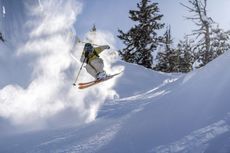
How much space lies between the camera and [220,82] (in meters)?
8.98

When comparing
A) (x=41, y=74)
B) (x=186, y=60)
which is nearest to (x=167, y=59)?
(x=186, y=60)

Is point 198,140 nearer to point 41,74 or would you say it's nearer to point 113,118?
point 113,118

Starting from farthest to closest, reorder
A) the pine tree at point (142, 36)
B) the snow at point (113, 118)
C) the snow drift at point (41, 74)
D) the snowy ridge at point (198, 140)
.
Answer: the pine tree at point (142, 36), the snow drift at point (41, 74), the snow at point (113, 118), the snowy ridge at point (198, 140)

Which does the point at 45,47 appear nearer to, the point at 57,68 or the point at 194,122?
the point at 57,68

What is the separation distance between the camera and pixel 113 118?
34.7 ft

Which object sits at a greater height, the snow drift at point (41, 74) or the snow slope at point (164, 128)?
the snow drift at point (41, 74)

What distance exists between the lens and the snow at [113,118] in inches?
291

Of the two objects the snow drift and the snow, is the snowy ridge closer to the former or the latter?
the snow

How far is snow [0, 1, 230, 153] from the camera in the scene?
7.39 meters

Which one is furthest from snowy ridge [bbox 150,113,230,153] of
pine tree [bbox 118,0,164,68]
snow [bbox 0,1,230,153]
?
pine tree [bbox 118,0,164,68]

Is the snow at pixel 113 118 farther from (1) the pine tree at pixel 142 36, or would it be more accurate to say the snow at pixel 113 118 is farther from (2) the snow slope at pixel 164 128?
(1) the pine tree at pixel 142 36

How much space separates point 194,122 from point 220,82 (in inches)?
63.0

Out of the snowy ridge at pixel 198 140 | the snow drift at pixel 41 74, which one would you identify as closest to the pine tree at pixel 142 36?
the snow drift at pixel 41 74

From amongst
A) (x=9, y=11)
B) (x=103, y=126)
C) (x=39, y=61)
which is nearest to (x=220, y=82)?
(x=103, y=126)
